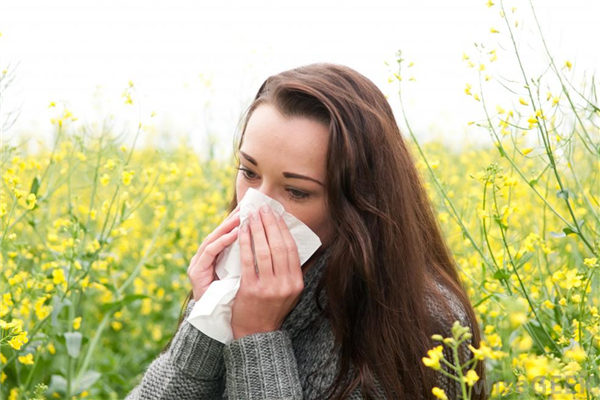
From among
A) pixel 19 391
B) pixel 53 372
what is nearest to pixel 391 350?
pixel 19 391

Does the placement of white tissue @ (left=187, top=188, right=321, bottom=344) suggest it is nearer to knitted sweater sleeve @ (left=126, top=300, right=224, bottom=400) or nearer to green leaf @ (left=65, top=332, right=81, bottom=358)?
knitted sweater sleeve @ (left=126, top=300, right=224, bottom=400)

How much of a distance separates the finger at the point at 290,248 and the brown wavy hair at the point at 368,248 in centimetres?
9

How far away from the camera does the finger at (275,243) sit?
5.13ft

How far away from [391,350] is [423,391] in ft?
0.37

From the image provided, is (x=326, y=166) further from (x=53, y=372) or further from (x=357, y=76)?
(x=53, y=372)

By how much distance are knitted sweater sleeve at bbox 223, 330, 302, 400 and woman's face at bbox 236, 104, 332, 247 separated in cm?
26

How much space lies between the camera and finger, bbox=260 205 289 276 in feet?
5.13

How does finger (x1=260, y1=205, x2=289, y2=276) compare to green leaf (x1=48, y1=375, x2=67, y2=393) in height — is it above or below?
above

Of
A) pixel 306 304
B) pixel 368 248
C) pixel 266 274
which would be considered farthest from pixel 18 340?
pixel 368 248

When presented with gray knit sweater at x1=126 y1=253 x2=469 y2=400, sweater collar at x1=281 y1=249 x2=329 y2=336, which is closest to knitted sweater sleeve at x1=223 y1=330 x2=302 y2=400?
gray knit sweater at x1=126 y1=253 x2=469 y2=400

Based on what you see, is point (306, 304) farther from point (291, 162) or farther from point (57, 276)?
point (57, 276)

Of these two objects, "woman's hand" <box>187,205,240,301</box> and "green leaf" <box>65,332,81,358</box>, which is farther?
"green leaf" <box>65,332,81,358</box>

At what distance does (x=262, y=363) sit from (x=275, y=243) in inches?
9.5

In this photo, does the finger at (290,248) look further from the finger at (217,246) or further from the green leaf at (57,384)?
the green leaf at (57,384)
